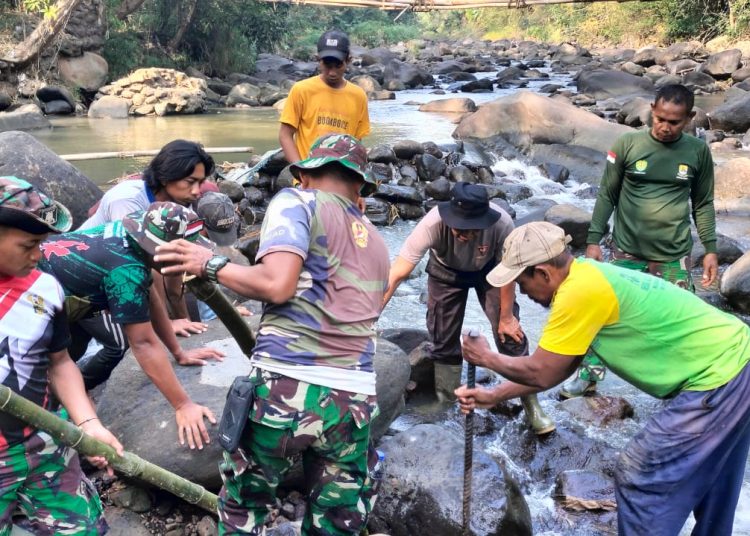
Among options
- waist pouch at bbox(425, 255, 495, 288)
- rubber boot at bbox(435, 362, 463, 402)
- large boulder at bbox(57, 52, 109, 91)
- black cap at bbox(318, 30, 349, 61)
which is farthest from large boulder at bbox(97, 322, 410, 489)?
large boulder at bbox(57, 52, 109, 91)

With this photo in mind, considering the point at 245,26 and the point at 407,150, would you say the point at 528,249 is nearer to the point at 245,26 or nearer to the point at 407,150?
the point at 407,150

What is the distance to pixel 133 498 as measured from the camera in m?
3.60

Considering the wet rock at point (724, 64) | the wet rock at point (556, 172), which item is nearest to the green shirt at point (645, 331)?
the wet rock at point (556, 172)

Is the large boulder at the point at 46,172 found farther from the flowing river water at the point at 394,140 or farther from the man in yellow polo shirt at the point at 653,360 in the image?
the man in yellow polo shirt at the point at 653,360

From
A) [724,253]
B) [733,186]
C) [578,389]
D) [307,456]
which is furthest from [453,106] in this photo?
[307,456]

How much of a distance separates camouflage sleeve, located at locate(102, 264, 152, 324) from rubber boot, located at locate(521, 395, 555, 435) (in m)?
2.90

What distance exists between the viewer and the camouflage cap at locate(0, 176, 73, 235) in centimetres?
A: 226

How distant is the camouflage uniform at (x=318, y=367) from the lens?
2467mm

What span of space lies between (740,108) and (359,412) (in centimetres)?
1614

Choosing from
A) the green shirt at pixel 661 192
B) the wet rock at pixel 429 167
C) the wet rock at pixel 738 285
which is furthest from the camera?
the wet rock at pixel 429 167

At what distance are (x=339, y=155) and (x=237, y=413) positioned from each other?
984mm

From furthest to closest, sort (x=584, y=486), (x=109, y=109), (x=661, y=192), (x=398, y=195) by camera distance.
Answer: (x=109, y=109), (x=398, y=195), (x=661, y=192), (x=584, y=486)

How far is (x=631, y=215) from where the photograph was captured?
16.1 feet

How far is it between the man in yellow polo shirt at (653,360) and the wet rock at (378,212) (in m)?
7.63
